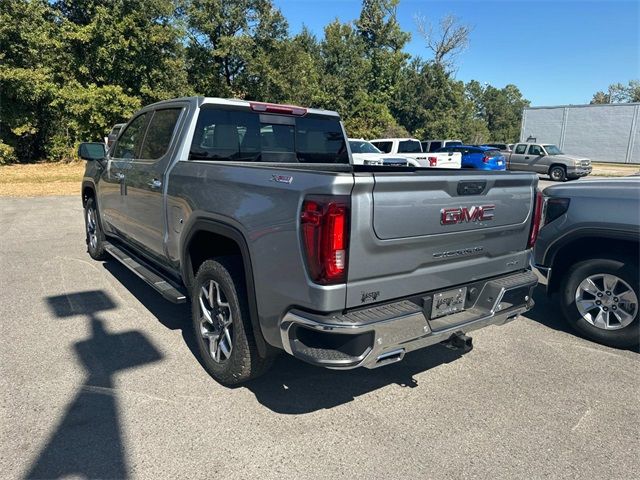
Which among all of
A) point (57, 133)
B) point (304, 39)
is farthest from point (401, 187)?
point (304, 39)

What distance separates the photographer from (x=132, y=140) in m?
5.00

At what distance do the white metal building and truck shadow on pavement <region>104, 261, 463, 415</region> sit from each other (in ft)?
162

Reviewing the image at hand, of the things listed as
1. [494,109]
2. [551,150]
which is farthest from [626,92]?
[551,150]

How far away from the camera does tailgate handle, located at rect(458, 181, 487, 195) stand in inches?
113

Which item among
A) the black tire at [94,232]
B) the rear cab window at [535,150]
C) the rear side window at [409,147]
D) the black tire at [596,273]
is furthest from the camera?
the rear cab window at [535,150]

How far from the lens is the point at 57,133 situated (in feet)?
71.2

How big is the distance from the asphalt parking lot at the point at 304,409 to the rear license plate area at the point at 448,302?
2.23ft

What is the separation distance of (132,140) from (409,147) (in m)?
17.1

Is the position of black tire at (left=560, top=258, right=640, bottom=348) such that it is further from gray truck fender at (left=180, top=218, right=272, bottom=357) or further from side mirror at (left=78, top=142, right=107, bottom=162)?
side mirror at (left=78, top=142, right=107, bottom=162)

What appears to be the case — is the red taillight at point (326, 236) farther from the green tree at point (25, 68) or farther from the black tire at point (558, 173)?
the black tire at point (558, 173)

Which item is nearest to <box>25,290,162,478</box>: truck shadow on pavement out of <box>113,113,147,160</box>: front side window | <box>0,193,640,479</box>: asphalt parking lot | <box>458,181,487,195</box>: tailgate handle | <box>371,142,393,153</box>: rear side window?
<box>0,193,640,479</box>: asphalt parking lot

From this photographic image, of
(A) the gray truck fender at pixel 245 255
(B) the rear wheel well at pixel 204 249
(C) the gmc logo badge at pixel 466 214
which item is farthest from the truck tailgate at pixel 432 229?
(B) the rear wheel well at pixel 204 249

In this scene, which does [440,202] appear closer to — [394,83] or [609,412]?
[609,412]

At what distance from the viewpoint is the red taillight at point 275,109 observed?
4.24 meters
